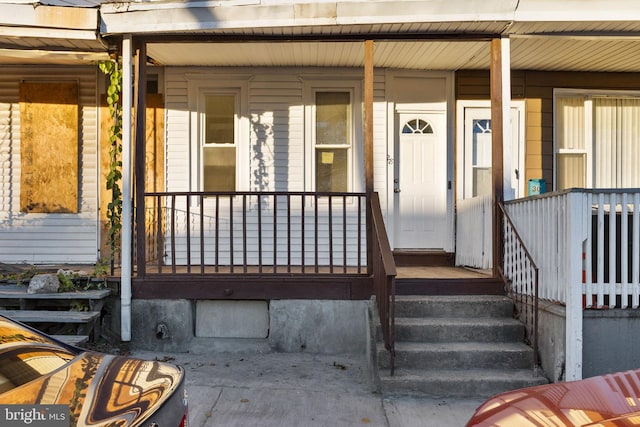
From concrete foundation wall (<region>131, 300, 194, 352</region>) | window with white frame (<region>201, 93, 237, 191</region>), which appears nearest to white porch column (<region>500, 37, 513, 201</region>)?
window with white frame (<region>201, 93, 237, 191</region>)

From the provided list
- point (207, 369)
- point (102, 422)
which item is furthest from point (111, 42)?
point (102, 422)

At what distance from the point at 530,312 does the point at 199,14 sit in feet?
14.1

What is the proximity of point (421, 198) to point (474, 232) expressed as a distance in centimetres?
102

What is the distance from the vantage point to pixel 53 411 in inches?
69.1

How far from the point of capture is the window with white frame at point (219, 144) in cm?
723

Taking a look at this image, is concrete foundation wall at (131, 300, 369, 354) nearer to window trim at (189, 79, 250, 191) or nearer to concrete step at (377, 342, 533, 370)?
concrete step at (377, 342, 533, 370)

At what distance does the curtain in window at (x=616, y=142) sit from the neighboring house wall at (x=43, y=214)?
6.92 metres

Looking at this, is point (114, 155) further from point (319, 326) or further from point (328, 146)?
point (319, 326)

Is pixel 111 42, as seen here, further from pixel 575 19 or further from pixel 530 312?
pixel 530 312

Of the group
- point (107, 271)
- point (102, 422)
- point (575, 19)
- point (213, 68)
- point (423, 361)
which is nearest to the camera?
point (102, 422)

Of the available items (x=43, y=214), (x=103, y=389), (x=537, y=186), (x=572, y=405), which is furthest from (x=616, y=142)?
(x=43, y=214)

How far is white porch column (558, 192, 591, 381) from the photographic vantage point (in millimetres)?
4250

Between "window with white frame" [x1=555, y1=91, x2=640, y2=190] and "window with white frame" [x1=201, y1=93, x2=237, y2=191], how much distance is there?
14.7 ft

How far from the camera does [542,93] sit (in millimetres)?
7230
